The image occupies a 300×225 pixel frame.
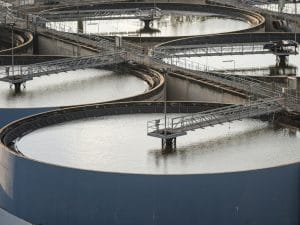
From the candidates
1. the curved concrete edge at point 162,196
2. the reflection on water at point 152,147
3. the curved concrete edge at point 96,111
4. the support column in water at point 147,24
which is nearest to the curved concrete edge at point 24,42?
the support column in water at point 147,24

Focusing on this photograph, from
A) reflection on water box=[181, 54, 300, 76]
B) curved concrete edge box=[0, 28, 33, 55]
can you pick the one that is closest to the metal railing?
reflection on water box=[181, 54, 300, 76]

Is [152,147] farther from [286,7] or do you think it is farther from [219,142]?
[286,7]

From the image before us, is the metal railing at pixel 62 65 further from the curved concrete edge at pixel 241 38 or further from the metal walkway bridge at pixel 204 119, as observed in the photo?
the metal walkway bridge at pixel 204 119

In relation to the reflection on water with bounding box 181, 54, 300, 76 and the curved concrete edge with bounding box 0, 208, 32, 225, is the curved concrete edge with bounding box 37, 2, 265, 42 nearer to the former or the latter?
the reflection on water with bounding box 181, 54, 300, 76

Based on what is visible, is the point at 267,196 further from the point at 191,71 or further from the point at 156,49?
the point at 156,49

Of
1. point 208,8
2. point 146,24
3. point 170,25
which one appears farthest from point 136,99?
point 208,8

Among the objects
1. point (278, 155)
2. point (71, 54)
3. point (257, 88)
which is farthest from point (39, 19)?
point (278, 155)
